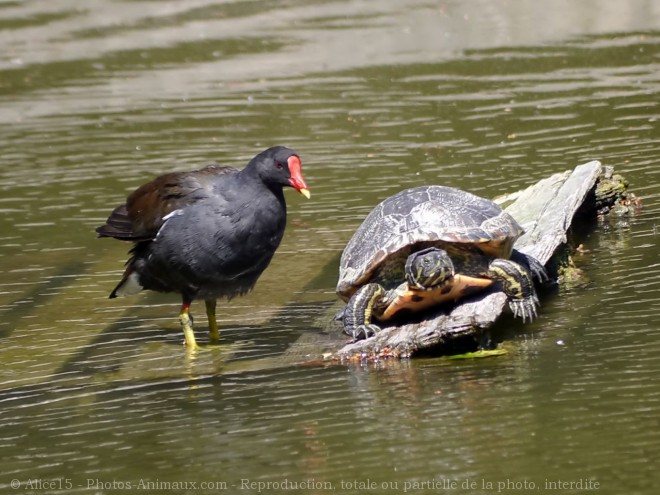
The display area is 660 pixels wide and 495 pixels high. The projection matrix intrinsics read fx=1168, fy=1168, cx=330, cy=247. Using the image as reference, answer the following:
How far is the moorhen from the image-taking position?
6.91 meters

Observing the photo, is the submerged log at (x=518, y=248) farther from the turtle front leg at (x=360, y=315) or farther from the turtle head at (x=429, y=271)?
the turtle head at (x=429, y=271)

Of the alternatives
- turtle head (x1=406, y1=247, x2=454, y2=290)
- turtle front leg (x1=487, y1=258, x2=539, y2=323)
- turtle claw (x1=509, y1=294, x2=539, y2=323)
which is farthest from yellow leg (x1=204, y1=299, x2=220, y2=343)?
turtle claw (x1=509, y1=294, x2=539, y2=323)

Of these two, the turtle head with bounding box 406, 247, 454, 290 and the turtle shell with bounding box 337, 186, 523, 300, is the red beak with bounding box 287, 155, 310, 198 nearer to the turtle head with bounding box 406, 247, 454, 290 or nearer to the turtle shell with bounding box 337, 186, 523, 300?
the turtle shell with bounding box 337, 186, 523, 300

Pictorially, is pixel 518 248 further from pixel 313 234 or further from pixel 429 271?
pixel 313 234

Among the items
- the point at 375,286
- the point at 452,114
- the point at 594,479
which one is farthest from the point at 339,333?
the point at 452,114

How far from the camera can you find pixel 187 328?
7215mm

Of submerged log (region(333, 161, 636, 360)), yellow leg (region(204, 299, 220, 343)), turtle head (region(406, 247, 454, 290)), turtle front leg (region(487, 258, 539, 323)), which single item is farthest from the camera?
yellow leg (region(204, 299, 220, 343))

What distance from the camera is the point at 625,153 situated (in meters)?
10.4

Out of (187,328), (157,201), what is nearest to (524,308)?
(187,328)

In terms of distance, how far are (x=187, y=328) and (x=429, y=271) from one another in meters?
1.65

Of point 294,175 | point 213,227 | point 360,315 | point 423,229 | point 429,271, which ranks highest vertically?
point 294,175

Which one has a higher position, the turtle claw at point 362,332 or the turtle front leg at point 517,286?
the turtle front leg at point 517,286

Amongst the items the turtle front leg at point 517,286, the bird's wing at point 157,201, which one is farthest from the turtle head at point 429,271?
the bird's wing at point 157,201

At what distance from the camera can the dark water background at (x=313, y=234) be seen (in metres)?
5.20
